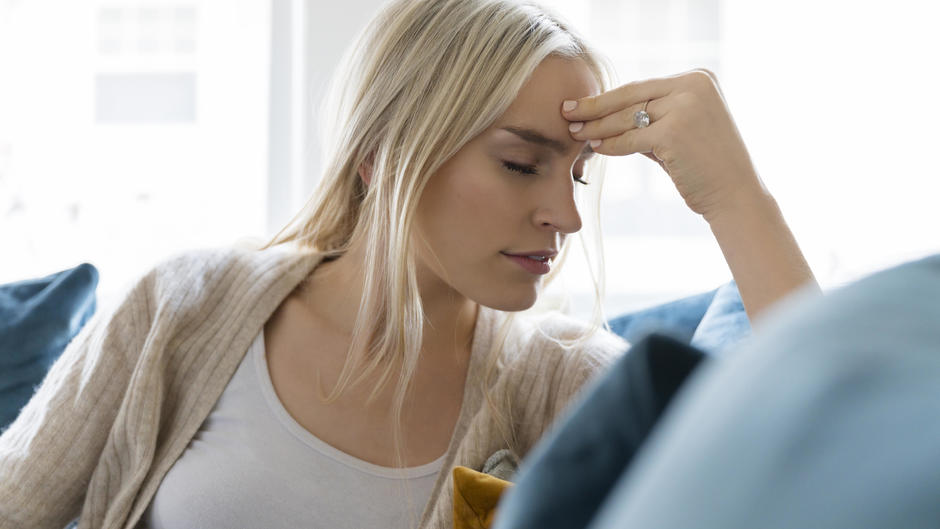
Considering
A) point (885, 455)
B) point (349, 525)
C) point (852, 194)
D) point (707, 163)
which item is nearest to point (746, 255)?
point (707, 163)

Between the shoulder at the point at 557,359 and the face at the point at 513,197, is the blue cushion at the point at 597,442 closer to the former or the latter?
the face at the point at 513,197

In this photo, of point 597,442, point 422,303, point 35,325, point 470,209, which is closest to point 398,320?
point 422,303

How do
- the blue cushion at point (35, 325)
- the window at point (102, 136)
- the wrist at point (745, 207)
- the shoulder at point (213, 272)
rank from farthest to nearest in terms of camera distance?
the window at point (102, 136), the blue cushion at point (35, 325), the shoulder at point (213, 272), the wrist at point (745, 207)

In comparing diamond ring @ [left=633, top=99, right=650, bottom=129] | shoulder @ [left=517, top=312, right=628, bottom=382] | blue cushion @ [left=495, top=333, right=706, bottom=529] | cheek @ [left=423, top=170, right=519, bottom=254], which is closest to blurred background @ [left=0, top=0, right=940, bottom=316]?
shoulder @ [left=517, top=312, right=628, bottom=382]

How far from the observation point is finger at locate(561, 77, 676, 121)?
4.02 feet

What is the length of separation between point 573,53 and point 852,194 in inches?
60.4

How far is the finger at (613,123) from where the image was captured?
1.23 m

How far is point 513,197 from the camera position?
1220 mm

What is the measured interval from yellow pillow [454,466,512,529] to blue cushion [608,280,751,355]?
26 centimetres

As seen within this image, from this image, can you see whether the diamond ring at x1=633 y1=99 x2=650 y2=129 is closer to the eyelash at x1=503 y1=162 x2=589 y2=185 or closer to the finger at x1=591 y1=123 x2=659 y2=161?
the finger at x1=591 y1=123 x2=659 y2=161

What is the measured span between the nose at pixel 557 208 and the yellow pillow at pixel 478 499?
378 millimetres

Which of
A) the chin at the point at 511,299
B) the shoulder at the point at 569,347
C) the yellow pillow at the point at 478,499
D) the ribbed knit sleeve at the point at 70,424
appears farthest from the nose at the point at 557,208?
the ribbed knit sleeve at the point at 70,424

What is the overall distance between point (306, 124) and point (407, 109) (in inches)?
48.4

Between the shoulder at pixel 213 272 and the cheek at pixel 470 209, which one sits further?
the shoulder at pixel 213 272
